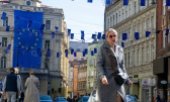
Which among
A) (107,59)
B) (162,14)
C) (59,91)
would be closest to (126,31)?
(162,14)

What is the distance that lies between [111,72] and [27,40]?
43958mm

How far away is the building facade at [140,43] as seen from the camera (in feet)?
185

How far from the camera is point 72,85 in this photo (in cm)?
15912

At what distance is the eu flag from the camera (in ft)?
151

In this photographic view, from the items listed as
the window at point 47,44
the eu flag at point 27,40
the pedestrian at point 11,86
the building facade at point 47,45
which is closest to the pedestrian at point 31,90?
the pedestrian at point 11,86

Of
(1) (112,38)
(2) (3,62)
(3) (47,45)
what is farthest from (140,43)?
(1) (112,38)

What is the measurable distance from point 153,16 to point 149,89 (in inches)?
303

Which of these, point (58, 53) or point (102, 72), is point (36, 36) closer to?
point (102, 72)

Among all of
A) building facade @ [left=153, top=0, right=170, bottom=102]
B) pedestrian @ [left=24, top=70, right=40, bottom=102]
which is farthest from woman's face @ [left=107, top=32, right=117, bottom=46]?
building facade @ [left=153, top=0, right=170, bottom=102]

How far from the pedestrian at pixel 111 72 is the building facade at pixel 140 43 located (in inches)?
1780

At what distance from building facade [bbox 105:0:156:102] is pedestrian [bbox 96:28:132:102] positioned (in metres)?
45.2

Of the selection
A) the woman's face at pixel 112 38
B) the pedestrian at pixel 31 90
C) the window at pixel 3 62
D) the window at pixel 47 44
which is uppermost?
the window at pixel 47 44

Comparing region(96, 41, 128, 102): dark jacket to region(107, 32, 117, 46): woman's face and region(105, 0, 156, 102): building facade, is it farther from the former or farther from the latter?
region(105, 0, 156, 102): building facade

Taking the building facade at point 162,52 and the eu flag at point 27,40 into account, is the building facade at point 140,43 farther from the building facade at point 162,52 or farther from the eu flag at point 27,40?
the eu flag at point 27,40
